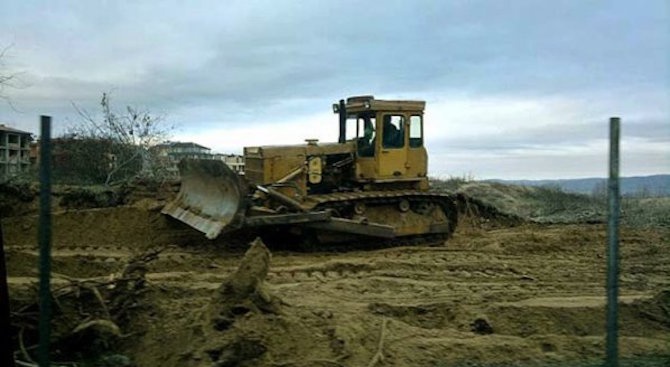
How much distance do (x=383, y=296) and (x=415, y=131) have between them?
6.67m

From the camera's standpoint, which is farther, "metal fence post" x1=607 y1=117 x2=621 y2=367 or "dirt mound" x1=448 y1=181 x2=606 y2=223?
"dirt mound" x1=448 y1=181 x2=606 y2=223

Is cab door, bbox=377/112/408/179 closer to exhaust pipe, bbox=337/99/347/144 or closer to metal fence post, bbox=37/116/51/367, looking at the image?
exhaust pipe, bbox=337/99/347/144

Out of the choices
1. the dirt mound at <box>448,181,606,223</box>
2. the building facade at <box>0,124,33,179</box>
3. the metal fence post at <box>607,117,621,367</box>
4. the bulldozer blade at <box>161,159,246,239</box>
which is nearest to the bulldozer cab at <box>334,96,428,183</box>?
the bulldozer blade at <box>161,159,246,239</box>

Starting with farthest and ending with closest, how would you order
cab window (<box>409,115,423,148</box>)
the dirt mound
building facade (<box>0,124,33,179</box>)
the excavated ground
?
the dirt mound < building facade (<box>0,124,33,179</box>) < cab window (<box>409,115,423,148</box>) < the excavated ground

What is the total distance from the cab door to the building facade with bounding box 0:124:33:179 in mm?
Result: 8254

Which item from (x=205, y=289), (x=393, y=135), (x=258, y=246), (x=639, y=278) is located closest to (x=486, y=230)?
(x=393, y=135)

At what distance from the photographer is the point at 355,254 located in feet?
47.0

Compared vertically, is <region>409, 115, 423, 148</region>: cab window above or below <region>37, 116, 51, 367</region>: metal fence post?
above

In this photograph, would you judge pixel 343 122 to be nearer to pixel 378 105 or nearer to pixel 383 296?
pixel 378 105

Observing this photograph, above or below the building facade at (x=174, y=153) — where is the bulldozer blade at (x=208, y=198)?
below


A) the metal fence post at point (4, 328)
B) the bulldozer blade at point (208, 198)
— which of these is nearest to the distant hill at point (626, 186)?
Answer: the bulldozer blade at point (208, 198)

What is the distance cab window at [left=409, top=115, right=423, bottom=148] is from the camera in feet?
52.6

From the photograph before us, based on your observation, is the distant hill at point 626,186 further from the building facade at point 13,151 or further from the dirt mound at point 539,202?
the building facade at point 13,151

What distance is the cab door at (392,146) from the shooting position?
15.7 meters
